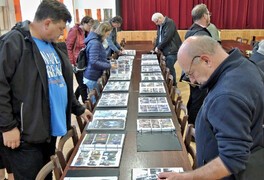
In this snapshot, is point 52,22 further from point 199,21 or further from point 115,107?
point 199,21

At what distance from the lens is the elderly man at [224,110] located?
1.08 meters

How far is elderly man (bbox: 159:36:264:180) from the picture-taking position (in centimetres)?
108

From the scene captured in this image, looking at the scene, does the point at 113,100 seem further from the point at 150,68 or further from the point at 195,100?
the point at 150,68

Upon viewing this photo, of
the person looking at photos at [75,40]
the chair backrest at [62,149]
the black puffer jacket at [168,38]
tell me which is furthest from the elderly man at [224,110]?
the black puffer jacket at [168,38]

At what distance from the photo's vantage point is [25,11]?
226 inches

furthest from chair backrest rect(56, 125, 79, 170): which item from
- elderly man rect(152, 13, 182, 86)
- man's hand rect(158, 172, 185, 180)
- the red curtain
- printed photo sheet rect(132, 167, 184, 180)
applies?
the red curtain

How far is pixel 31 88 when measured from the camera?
1.79 metres

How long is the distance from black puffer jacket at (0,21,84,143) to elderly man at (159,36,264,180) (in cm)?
103

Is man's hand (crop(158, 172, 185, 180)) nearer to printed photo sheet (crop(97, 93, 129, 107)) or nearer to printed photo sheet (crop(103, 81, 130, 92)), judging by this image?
printed photo sheet (crop(97, 93, 129, 107))

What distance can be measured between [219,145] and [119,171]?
75cm

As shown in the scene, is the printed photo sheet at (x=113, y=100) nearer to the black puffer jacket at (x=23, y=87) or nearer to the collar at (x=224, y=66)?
the black puffer jacket at (x=23, y=87)

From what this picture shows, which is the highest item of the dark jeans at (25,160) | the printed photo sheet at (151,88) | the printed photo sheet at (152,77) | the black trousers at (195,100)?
the printed photo sheet at (152,77)

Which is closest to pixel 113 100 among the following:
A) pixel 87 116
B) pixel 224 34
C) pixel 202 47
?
pixel 87 116

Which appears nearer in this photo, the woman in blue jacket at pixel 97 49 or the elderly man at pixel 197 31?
the elderly man at pixel 197 31
